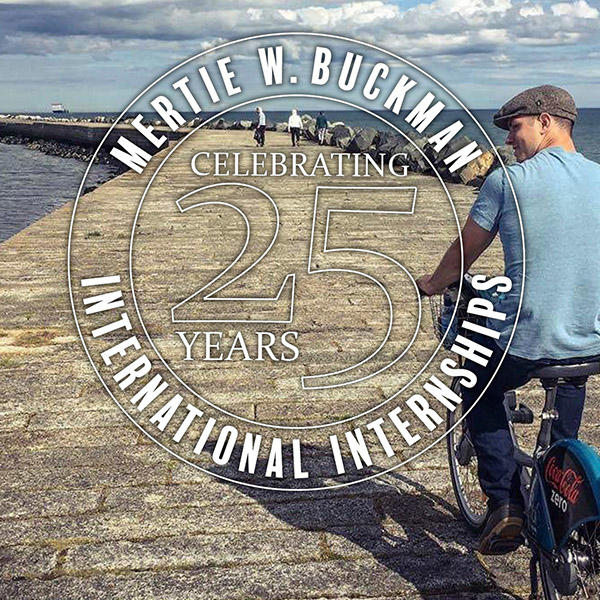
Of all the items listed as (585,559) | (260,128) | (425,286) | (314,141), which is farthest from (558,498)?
(314,141)

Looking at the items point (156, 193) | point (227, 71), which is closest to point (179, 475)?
point (227, 71)

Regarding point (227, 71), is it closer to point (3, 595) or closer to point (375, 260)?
point (3, 595)

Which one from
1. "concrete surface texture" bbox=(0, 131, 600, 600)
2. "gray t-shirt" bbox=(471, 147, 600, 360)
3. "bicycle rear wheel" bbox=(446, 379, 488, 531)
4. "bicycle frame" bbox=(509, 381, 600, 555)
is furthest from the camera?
"bicycle rear wheel" bbox=(446, 379, 488, 531)

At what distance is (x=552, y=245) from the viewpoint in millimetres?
3152

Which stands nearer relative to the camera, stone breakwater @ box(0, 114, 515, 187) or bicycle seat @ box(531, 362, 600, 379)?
bicycle seat @ box(531, 362, 600, 379)

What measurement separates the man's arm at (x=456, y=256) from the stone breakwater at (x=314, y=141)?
2.01ft

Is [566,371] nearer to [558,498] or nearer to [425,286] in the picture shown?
[558,498]

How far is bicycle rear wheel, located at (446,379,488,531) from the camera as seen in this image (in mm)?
4109

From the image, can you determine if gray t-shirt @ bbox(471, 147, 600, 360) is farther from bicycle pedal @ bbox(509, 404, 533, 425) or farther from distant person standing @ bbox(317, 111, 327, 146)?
distant person standing @ bbox(317, 111, 327, 146)

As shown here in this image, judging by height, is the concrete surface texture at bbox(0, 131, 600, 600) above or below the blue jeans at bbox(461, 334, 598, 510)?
below

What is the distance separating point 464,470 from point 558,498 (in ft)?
4.02

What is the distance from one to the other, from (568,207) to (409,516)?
69.1 inches

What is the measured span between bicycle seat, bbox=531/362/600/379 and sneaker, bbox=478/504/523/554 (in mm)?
568

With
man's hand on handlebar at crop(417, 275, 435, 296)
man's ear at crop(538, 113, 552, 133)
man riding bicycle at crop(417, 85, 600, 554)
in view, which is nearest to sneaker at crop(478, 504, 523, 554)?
man riding bicycle at crop(417, 85, 600, 554)
